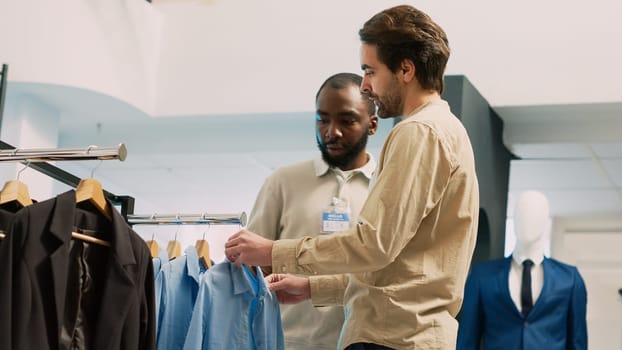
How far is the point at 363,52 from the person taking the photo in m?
2.83

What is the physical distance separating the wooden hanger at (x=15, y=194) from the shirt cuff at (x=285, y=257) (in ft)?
2.12

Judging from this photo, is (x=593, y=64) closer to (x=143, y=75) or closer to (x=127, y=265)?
(x=143, y=75)

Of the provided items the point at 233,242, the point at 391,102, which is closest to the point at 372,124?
the point at 391,102

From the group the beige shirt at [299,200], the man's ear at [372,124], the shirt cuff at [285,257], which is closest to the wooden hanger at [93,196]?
the shirt cuff at [285,257]

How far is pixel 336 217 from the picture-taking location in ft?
11.8

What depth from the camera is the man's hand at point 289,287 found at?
3.22m

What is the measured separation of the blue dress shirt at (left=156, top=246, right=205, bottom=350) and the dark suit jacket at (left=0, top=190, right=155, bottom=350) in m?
0.45

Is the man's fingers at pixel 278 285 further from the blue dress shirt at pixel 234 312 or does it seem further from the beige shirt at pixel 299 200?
the beige shirt at pixel 299 200

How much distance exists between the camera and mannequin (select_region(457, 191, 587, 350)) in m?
5.92

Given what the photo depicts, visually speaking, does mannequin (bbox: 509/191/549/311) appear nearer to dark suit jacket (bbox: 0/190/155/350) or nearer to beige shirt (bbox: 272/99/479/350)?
beige shirt (bbox: 272/99/479/350)

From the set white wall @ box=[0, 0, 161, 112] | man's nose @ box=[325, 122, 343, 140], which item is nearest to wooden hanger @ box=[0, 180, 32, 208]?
man's nose @ box=[325, 122, 343, 140]

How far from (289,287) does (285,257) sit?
61 centimetres

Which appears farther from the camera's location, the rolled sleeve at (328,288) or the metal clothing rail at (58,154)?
the rolled sleeve at (328,288)

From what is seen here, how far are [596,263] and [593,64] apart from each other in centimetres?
405
